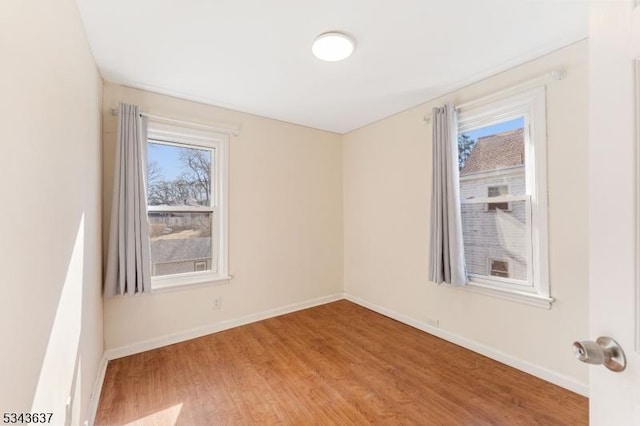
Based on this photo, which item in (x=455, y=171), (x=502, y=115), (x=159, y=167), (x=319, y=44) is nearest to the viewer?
(x=319, y=44)

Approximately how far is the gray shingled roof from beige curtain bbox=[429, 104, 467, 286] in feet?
7.80

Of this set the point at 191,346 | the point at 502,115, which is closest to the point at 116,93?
the point at 191,346

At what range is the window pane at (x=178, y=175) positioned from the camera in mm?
2811

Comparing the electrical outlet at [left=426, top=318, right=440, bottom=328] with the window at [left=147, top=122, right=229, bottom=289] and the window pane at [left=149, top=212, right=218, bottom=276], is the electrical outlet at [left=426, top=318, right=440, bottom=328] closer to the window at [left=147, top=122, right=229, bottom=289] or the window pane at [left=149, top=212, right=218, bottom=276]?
the window at [left=147, top=122, right=229, bottom=289]

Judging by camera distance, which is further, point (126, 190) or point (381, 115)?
point (381, 115)

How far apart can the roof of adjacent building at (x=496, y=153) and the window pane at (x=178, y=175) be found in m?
2.68

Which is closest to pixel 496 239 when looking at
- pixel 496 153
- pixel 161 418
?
pixel 496 153

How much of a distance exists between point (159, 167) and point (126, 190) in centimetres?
49

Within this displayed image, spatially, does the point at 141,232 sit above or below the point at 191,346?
above

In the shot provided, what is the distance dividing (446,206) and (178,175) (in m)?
2.70

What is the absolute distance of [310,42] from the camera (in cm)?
198

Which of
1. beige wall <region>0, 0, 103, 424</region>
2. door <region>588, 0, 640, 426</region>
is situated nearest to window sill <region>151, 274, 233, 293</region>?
beige wall <region>0, 0, 103, 424</region>

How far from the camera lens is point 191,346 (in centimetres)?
271

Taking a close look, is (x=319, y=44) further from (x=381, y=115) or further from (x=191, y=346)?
(x=191, y=346)
